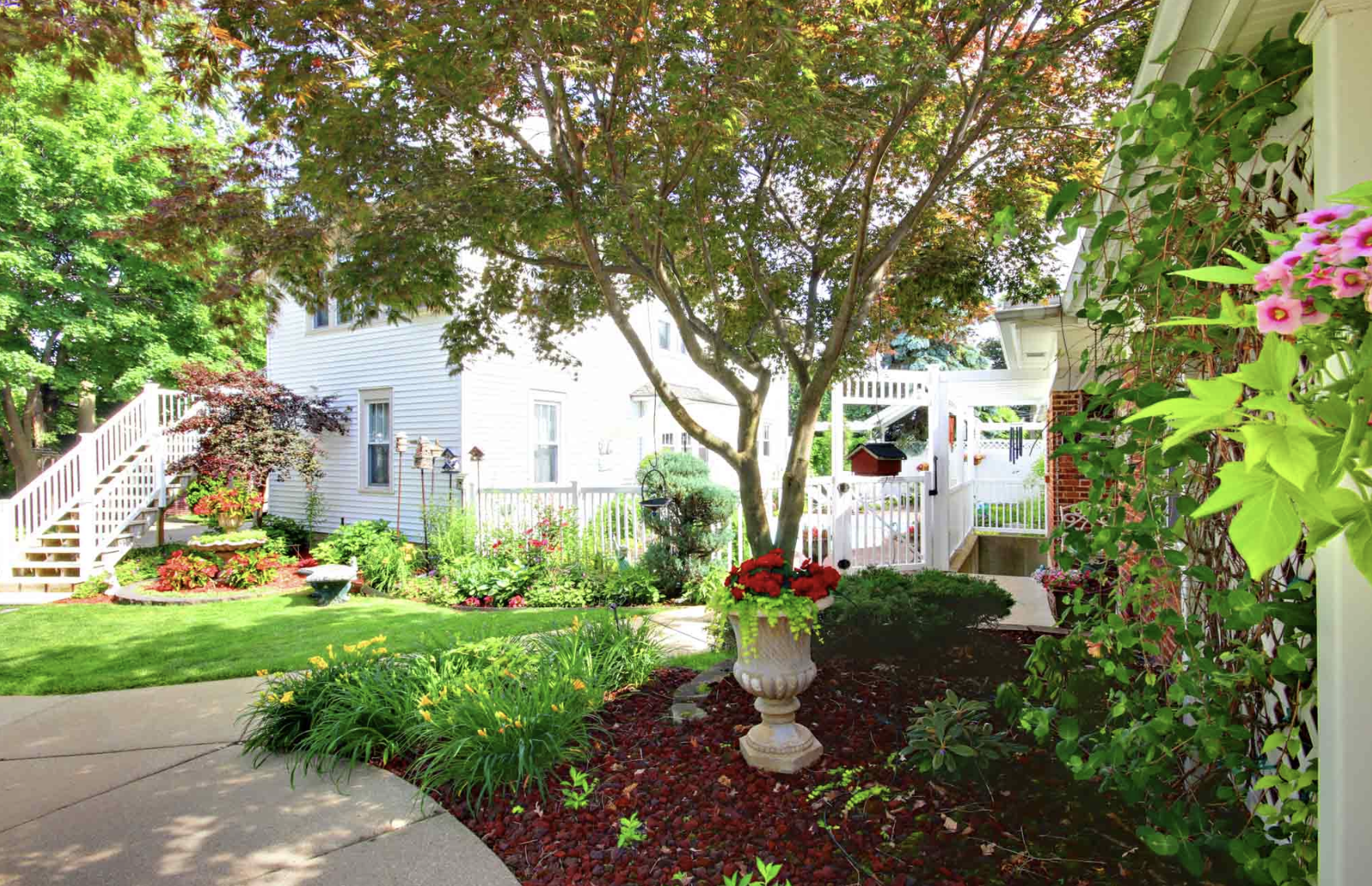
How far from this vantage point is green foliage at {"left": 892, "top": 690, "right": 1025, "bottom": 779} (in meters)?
2.86

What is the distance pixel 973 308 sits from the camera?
686 centimetres

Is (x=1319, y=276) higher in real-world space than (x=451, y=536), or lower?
higher

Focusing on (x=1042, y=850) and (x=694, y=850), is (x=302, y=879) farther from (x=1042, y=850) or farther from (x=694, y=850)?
(x=1042, y=850)

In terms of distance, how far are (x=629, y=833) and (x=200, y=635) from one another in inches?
257

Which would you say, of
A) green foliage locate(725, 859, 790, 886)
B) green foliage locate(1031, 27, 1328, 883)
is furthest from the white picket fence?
green foliage locate(1031, 27, 1328, 883)

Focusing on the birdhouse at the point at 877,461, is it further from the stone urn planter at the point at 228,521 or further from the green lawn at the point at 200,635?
the stone urn planter at the point at 228,521

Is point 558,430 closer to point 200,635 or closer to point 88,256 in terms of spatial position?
point 200,635

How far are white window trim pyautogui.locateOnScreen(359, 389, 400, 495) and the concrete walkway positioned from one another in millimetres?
8070

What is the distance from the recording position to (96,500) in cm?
1080

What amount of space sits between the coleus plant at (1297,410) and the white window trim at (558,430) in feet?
38.0

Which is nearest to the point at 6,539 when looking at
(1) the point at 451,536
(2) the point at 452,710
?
(1) the point at 451,536

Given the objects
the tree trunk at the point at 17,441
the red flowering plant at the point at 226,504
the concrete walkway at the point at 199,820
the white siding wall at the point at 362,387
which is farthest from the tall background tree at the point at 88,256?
the concrete walkway at the point at 199,820

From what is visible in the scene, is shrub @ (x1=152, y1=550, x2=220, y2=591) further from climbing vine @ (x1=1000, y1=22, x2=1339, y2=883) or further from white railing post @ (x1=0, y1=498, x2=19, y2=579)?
climbing vine @ (x1=1000, y1=22, x2=1339, y2=883)

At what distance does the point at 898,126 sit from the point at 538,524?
692cm
